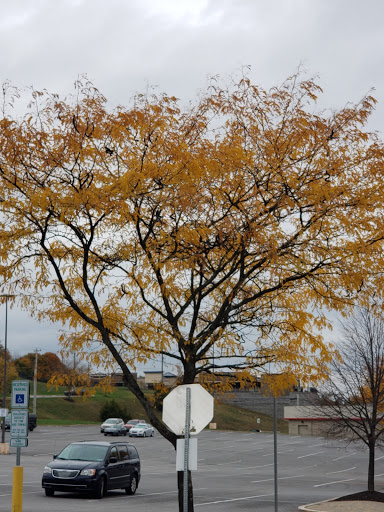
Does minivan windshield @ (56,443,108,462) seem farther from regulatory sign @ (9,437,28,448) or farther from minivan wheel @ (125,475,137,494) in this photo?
regulatory sign @ (9,437,28,448)

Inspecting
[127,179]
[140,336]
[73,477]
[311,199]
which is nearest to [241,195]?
[311,199]

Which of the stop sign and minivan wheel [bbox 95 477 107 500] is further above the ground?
the stop sign

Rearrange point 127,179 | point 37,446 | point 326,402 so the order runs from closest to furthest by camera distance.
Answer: point 127,179 < point 326,402 < point 37,446

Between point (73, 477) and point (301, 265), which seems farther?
point (73, 477)

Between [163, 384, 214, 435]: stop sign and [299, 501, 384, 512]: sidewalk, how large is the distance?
1283 centimetres

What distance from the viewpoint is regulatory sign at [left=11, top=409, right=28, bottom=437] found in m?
14.1

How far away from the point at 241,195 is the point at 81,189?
2.52m

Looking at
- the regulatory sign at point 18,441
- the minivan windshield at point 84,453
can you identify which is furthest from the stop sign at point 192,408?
the minivan windshield at point 84,453

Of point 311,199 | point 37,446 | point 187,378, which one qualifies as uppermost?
point 311,199

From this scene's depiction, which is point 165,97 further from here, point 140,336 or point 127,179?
point 140,336

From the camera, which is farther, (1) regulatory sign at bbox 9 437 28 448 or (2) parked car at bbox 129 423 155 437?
(2) parked car at bbox 129 423 155 437

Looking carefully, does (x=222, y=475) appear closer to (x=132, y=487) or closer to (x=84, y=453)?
(x=132, y=487)

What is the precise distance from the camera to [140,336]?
45.7ft

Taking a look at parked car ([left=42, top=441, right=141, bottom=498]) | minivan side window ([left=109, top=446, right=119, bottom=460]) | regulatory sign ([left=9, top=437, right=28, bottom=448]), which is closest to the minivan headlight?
parked car ([left=42, top=441, right=141, bottom=498])
